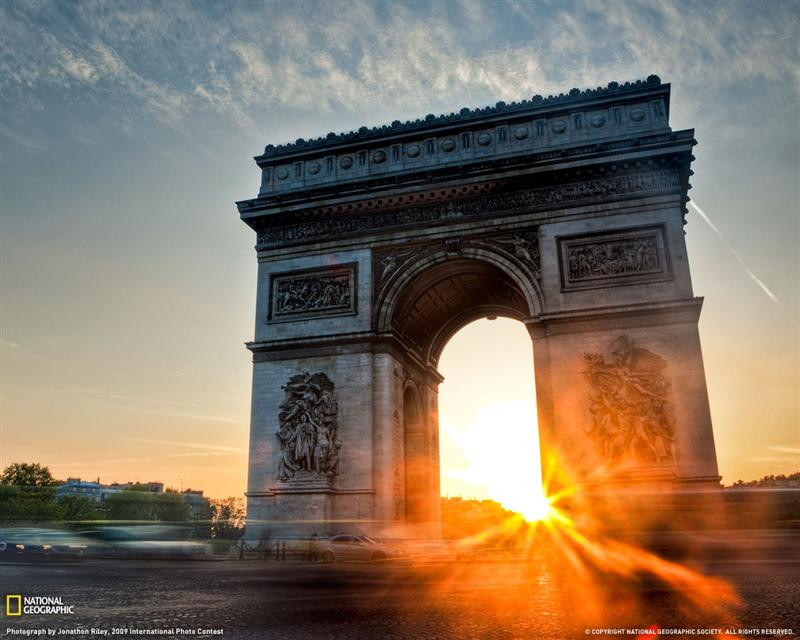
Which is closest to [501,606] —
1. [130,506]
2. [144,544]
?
[144,544]

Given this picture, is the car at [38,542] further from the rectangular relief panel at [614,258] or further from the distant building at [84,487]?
the distant building at [84,487]

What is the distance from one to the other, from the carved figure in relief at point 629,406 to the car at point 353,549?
672 centimetres

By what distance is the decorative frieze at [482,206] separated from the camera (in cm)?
2098

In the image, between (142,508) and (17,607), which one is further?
(142,508)

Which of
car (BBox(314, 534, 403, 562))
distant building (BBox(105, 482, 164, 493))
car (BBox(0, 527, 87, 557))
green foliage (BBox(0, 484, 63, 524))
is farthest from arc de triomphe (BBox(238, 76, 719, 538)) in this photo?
distant building (BBox(105, 482, 164, 493))

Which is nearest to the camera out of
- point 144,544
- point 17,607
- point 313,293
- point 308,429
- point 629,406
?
point 17,607

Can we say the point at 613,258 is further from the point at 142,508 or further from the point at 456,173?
the point at 142,508

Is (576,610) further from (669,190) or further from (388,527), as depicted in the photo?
(669,190)

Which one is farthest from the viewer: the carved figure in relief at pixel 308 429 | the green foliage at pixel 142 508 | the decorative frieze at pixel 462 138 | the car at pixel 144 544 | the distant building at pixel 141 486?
the distant building at pixel 141 486

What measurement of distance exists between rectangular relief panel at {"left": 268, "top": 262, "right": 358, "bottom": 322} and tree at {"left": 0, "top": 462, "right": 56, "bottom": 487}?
2632 inches

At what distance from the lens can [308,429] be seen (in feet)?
71.2

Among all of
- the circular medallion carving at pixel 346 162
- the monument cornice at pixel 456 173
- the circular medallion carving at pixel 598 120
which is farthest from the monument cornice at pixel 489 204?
the circular medallion carving at pixel 346 162

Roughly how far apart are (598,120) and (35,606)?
2042 cm

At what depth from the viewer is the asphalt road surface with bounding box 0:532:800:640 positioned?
5066 millimetres
